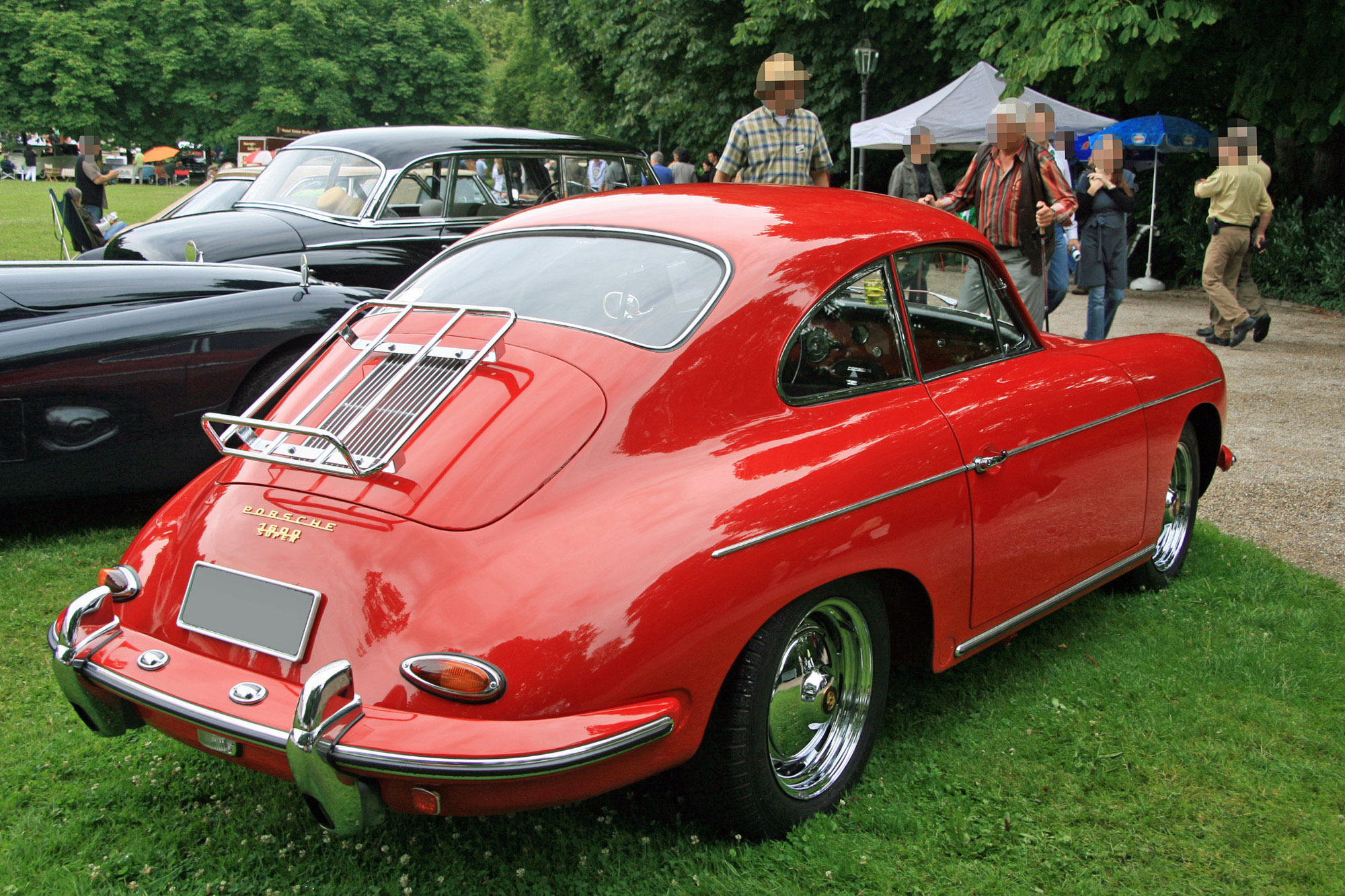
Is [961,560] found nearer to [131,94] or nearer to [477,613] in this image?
[477,613]

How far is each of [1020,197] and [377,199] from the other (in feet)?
14.8

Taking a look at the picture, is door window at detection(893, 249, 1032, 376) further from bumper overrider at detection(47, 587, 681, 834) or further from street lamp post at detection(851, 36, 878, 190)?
street lamp post at detection(851, 36, 878, 190)

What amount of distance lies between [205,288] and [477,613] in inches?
144

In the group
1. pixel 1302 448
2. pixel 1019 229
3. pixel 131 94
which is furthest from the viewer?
pixel 131 94

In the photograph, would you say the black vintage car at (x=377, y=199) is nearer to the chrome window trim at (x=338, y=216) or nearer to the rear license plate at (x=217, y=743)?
the chrome window trim at (x=338, y=216)

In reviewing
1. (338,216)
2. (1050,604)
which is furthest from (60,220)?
(1050,604)

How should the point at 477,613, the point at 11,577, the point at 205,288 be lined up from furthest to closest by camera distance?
the point at 205,288
the point at 11,577
the point at 477,613

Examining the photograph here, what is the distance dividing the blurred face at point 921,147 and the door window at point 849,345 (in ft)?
18.1

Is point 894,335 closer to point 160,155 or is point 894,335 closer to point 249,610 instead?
point 249,610

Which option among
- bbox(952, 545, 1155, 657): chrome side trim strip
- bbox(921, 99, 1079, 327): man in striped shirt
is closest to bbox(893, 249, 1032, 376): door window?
bbox(952, 545, 1155, 657): chrome side trim strip

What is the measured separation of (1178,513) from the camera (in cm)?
445

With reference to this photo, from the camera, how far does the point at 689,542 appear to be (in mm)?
2283

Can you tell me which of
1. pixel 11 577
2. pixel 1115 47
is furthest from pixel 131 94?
pixel 11 577

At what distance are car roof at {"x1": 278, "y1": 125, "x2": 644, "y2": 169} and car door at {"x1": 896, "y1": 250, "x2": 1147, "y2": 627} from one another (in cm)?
534
